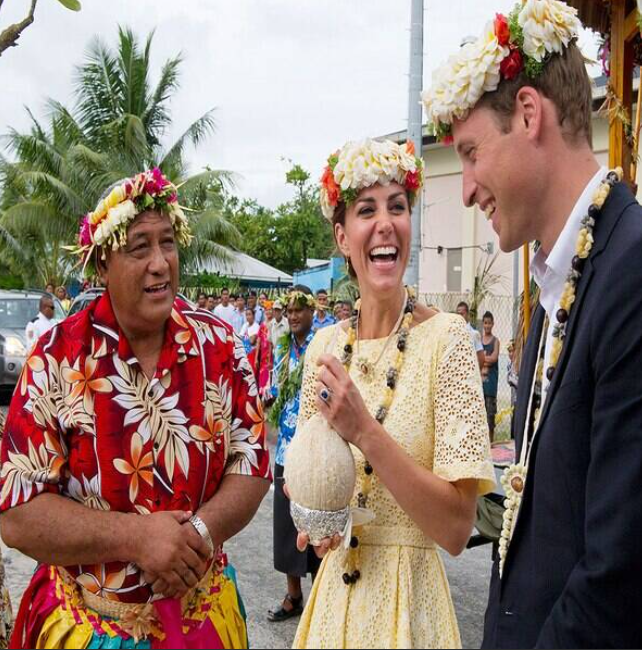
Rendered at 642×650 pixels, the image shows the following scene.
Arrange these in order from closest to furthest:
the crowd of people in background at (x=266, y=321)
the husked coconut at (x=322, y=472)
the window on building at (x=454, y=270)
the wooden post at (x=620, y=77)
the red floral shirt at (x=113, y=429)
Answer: the husked coconut at (x=322, y=472) < the red floral shirt at (x=113, y=429) < the wooden post at (x=620, y=77) < the crowd of people in background at (x=266, y=321) < the window on building at (x=454, y=270)

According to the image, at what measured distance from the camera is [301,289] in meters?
6.70

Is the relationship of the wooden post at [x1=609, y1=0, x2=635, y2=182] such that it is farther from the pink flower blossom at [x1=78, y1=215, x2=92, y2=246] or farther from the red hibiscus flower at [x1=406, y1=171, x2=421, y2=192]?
the pink flower blossom at [x1=78, y1=215, x2=92, y2=246]

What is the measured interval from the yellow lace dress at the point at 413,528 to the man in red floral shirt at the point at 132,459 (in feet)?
1.32

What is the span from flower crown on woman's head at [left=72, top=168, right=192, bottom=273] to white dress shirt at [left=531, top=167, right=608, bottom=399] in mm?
1224

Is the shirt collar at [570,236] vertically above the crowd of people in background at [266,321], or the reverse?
the shirt collar at [570,236]

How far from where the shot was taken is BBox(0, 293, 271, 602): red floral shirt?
2047mm

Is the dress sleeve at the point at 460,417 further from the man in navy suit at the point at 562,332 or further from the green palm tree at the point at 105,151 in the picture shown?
the green palm tree at the point at 105,151

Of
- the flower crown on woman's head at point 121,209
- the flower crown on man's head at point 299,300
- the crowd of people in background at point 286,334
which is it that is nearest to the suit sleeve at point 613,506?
the flower crown on woman's head at point 121,209

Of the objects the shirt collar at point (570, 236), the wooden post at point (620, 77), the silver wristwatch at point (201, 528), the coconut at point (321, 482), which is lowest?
the silver wristwatch at point (201, 528)

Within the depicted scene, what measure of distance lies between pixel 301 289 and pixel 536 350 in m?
4.96

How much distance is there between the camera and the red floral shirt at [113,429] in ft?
6.72

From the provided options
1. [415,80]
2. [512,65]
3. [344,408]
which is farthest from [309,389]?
[415,80]

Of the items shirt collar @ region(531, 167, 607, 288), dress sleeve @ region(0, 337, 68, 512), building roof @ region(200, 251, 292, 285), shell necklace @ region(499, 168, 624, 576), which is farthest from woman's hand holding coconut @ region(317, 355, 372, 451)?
building roof @ region(200, 251, 292, 285)

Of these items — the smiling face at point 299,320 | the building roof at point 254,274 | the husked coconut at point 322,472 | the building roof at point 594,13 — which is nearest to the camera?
the husked coconut at point 322,472
